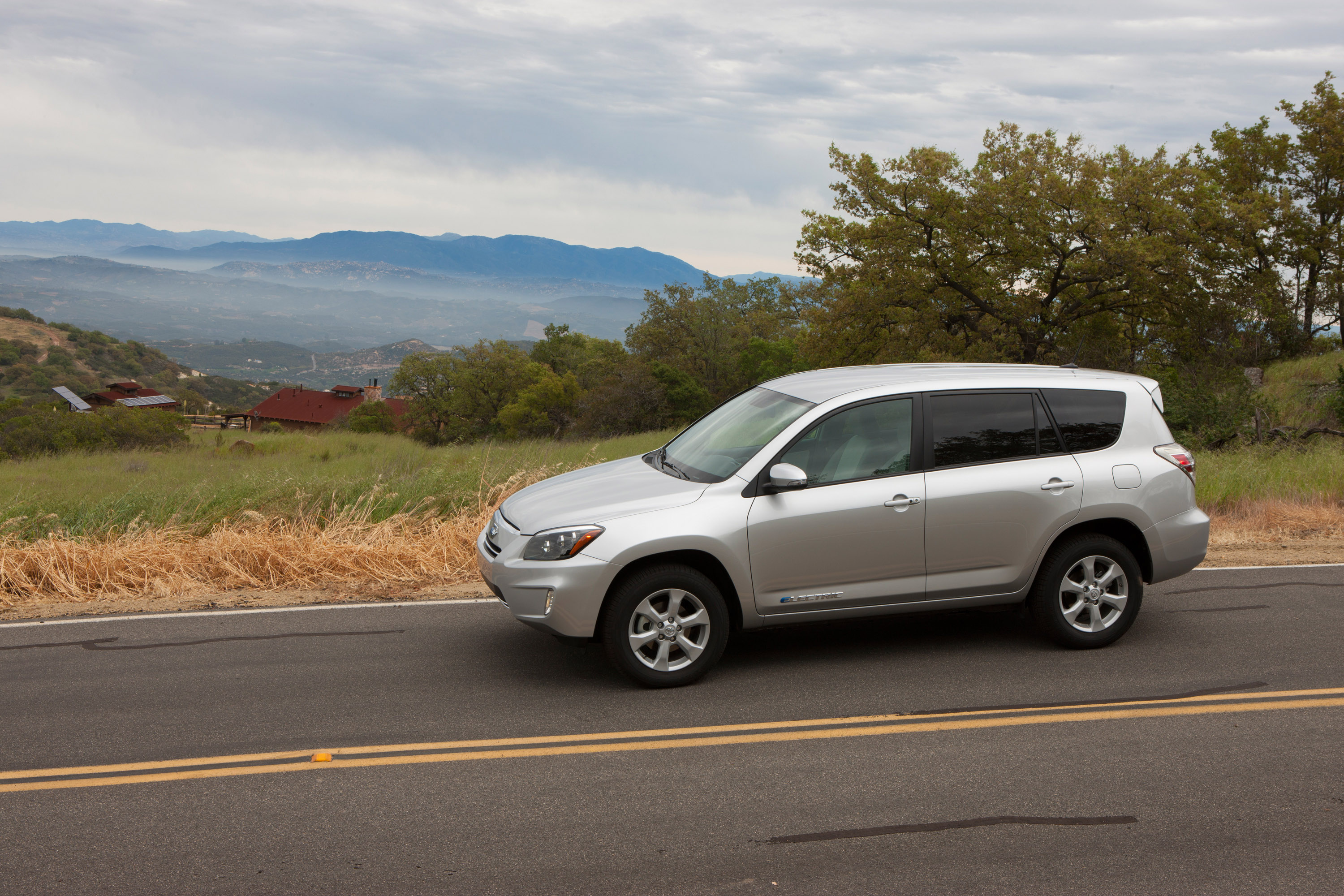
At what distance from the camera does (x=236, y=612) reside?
749cm

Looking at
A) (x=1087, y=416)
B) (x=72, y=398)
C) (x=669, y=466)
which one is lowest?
(x=72, y=398)

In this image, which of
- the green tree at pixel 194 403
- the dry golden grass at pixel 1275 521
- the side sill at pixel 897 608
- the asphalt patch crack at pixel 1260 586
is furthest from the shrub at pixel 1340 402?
the green tree at pixel 194 403

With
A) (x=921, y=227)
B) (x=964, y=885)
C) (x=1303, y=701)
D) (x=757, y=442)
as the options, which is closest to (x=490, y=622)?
(x=757, y=442)

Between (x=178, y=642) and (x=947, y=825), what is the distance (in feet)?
17.7

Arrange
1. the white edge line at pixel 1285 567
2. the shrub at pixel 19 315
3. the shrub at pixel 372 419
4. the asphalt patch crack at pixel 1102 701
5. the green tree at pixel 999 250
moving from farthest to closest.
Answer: the shrub at pixel 19 315
the shrub at pixel 372 419
the green tree at pixel 999 250
the white edge line at pixel 1285 567
the asphalt patch crack at pixel 1102 701

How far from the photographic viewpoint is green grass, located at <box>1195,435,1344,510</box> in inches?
442

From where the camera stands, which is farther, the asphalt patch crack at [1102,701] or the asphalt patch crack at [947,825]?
the asphalt patch crack at [1102,701]

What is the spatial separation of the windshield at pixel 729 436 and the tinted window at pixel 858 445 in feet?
0.67

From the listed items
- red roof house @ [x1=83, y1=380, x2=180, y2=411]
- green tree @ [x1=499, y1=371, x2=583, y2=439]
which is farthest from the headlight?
red roof house @ [x1=83, y1=380, x2=180, y2=411]

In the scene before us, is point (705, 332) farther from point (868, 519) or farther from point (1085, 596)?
point (868, 519)

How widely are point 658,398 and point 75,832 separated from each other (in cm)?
6268

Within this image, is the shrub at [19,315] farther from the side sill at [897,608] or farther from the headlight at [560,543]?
the side sill at [897,608]

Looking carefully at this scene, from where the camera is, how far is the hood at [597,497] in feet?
18.1

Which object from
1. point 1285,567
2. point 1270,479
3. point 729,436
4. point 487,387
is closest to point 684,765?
point 729,436
